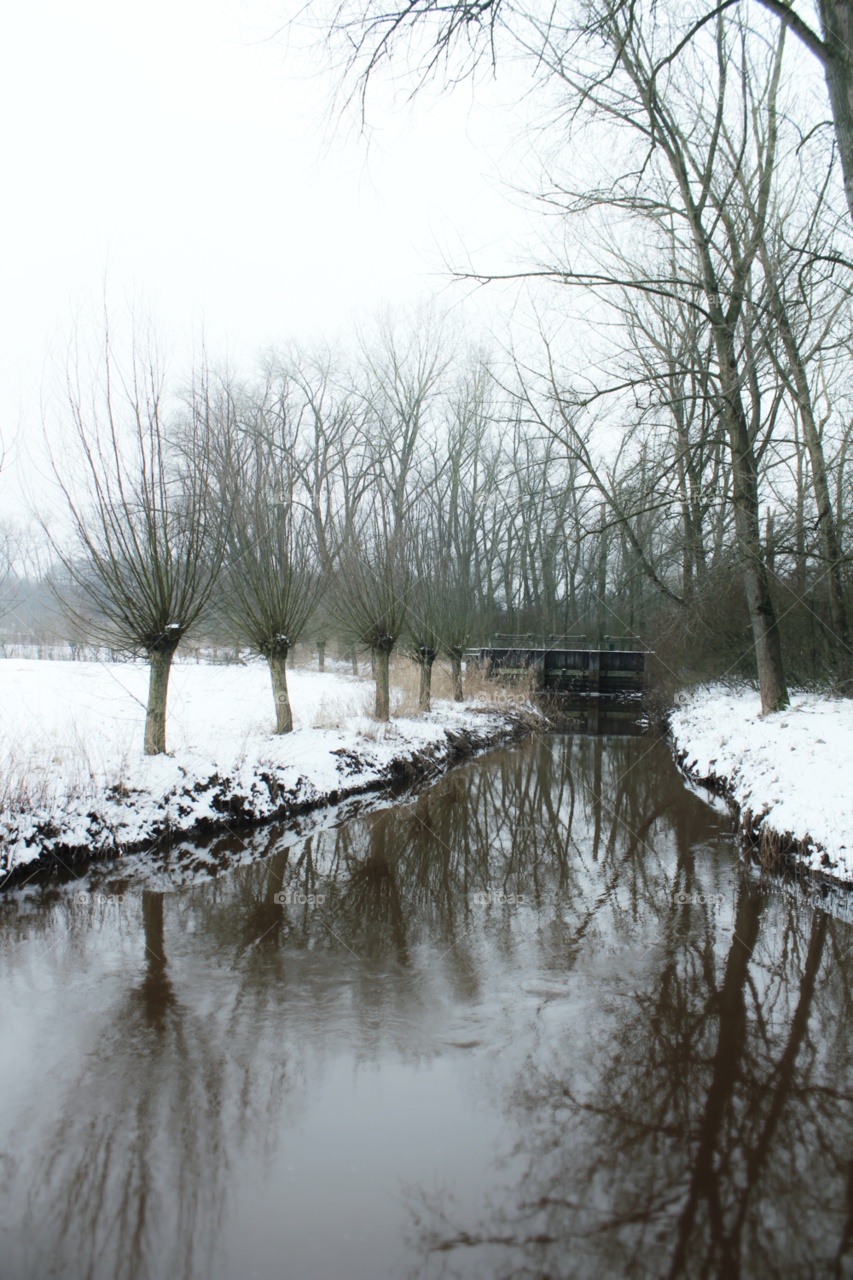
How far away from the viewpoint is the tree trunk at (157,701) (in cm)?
912

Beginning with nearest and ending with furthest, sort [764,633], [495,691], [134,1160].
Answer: [134,1160] < [764,633] < [495,691]

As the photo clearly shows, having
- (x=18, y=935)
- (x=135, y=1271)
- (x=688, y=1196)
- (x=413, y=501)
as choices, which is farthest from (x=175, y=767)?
(x=413, y=501)

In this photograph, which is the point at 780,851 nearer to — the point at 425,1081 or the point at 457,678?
the point at 425,1081

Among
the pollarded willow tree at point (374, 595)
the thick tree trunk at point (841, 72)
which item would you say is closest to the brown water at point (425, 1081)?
the thick tree trunk at point (841, 72)

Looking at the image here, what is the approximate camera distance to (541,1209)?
3000 millimetres

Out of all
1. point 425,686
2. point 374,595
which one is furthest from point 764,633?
point 425,686

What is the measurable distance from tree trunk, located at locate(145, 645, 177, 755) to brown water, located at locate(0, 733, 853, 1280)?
7.25 ft

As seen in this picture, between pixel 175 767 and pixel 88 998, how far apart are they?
167 inches

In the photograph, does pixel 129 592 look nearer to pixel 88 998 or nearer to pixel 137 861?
pixel 137 861

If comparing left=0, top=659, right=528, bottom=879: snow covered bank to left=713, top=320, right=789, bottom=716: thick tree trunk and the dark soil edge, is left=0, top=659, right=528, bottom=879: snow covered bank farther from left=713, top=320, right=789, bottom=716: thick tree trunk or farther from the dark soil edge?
left=713, top=320, right=789, bottom=716: thick tree trunk

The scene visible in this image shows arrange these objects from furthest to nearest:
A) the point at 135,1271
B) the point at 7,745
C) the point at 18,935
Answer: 1. the point at 7,745
2. the point at 18,935
3. the point at 135,1271

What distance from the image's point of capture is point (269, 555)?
12.1 meters

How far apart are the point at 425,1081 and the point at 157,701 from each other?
6.46 meters

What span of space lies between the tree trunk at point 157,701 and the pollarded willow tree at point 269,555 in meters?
2.30
